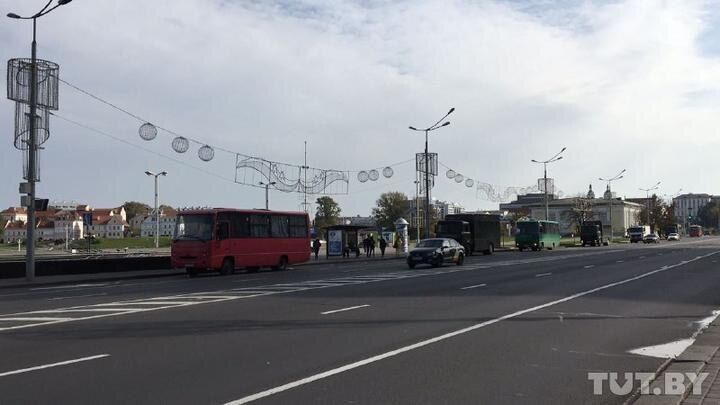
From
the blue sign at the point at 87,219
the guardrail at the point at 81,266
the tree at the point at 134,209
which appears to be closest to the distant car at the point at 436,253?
the guardrail at the point at 81,266

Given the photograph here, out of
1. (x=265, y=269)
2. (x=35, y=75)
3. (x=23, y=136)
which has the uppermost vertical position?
(x=35, y=75)

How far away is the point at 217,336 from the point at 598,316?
25.5ft

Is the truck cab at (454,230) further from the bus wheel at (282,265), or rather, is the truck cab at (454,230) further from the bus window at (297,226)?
the bus wheel at (282,265)

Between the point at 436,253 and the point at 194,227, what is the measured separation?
12.0m

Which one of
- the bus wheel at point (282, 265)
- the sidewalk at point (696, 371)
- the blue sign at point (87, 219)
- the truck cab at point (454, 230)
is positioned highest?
the blue sign at point (87, 219)

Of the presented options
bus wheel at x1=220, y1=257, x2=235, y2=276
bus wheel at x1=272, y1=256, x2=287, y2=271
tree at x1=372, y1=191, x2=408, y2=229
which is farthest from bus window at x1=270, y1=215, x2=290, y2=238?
tree at x1=372, y1=191, x2=408, y2=229

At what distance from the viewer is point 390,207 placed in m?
157

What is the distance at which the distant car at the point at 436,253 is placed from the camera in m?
34.3

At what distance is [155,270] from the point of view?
3531cm

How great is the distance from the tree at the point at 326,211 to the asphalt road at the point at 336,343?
122 metres

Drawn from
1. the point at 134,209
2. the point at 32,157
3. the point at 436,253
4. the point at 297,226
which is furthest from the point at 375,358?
the point at 134,209

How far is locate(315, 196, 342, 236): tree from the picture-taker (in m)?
143

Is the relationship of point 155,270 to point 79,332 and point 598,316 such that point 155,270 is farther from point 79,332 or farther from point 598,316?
point 598,316

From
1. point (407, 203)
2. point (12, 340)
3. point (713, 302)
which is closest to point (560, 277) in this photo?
point (713, 302)
